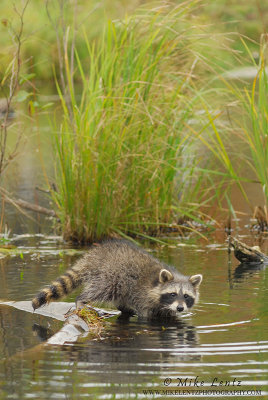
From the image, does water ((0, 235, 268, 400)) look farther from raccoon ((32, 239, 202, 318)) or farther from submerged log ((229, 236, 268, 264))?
submerged log ((229, 236, 268, 264))

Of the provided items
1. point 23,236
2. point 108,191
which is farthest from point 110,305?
point 23,236

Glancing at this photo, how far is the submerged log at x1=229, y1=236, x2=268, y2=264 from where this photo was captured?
30.7 ft

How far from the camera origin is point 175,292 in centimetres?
737

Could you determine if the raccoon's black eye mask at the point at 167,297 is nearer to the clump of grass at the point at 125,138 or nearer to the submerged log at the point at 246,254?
the submerged log at the point at 246,254

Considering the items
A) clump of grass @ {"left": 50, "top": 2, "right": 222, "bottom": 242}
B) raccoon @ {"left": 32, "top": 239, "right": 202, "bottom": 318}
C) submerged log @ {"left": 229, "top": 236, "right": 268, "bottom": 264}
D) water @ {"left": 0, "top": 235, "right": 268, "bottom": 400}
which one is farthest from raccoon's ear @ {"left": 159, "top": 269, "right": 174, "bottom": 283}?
clump of grass @ {"left": 50, "top": 2, "right": 222, "bottom": 242}

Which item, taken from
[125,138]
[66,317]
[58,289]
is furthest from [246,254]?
[66,317]

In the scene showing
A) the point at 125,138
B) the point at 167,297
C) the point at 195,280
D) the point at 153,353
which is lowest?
the point at 153,353

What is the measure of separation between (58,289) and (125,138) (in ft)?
10.1

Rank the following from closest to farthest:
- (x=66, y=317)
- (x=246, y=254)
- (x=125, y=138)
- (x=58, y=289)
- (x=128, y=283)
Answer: (x=66, y=317)
(x=58, y=289)
(x=128, y=283)
(x=246, y=254)
(x=125, y=138)

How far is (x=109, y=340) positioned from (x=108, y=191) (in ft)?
12.8

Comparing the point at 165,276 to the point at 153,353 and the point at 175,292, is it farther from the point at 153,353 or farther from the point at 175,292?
the point at 153,353

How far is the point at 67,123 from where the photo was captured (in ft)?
33.9

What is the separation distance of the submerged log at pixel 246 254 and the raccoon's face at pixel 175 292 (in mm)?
1931

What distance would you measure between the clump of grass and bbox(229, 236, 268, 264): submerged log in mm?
1159
